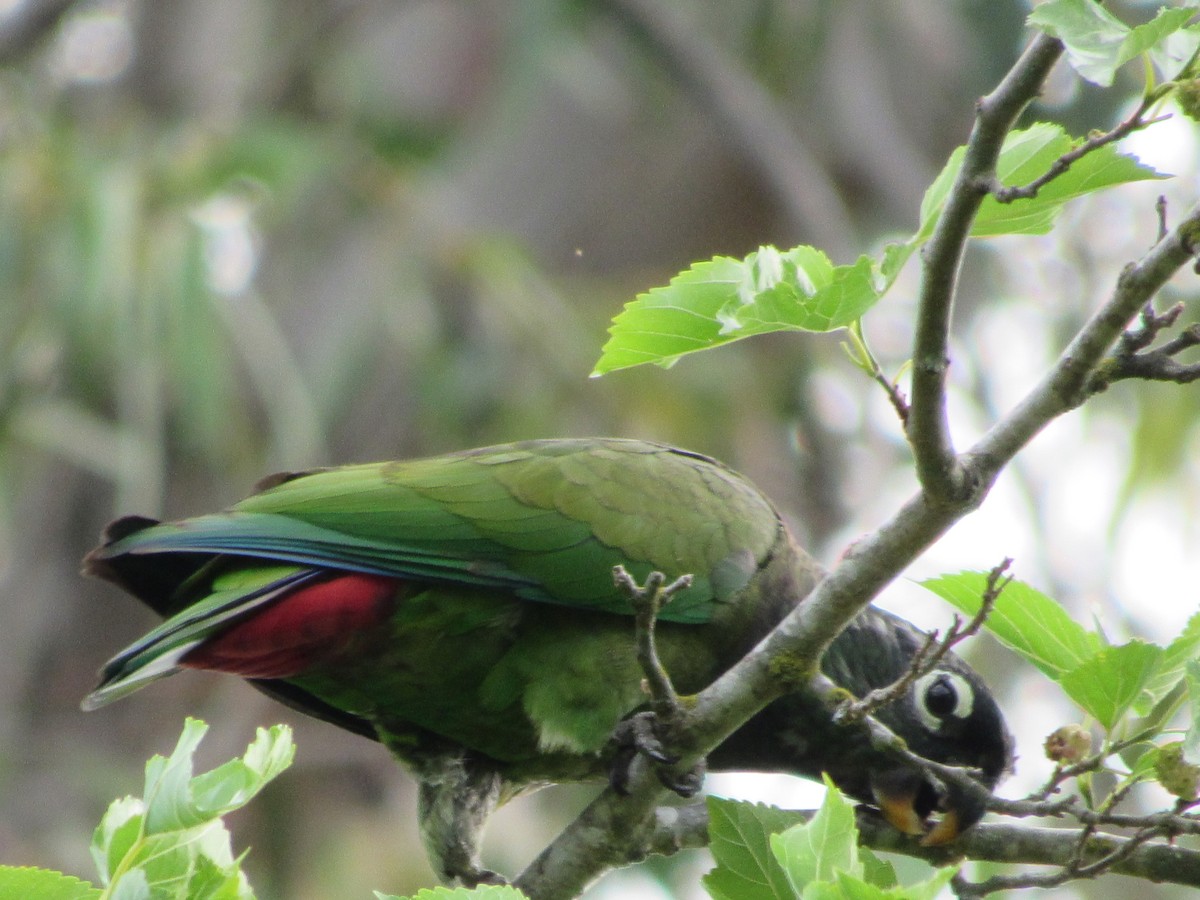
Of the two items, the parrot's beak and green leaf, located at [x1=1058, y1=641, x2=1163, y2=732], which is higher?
green leaf, located at [x1=1058, y1=641, x2=1163, y2=732]

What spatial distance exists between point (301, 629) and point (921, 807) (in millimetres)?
1147

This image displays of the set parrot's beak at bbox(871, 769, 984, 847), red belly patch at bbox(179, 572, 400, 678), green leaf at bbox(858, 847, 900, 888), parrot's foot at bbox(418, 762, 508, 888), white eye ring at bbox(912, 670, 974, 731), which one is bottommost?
parrot's beak at bbox(871, 769, 984, 847)

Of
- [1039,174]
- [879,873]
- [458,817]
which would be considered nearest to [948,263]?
[1039,174]

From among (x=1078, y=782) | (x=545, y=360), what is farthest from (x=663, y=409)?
(x=1078, y=782)

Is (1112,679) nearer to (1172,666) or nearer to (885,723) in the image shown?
(1172,666)

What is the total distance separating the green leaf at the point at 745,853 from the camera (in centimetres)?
181

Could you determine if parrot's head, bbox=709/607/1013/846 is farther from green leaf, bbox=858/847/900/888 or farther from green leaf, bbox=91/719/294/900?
green leaf, bbox=91/719/294/900

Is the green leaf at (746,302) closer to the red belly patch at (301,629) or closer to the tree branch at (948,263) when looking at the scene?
the tree branch at (948,263)

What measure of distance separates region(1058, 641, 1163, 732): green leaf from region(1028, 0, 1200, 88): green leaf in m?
0.74

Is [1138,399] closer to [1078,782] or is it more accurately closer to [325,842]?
[325,842]

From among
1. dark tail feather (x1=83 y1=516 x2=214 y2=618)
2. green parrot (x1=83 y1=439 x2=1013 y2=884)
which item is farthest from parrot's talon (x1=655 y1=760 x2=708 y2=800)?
dark tail feather (x1=83 y1=516 x2=214 y2=618)

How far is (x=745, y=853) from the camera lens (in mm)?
1845

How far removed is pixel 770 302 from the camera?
1678 millimetres

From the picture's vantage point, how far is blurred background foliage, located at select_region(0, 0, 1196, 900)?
18.5 ft
